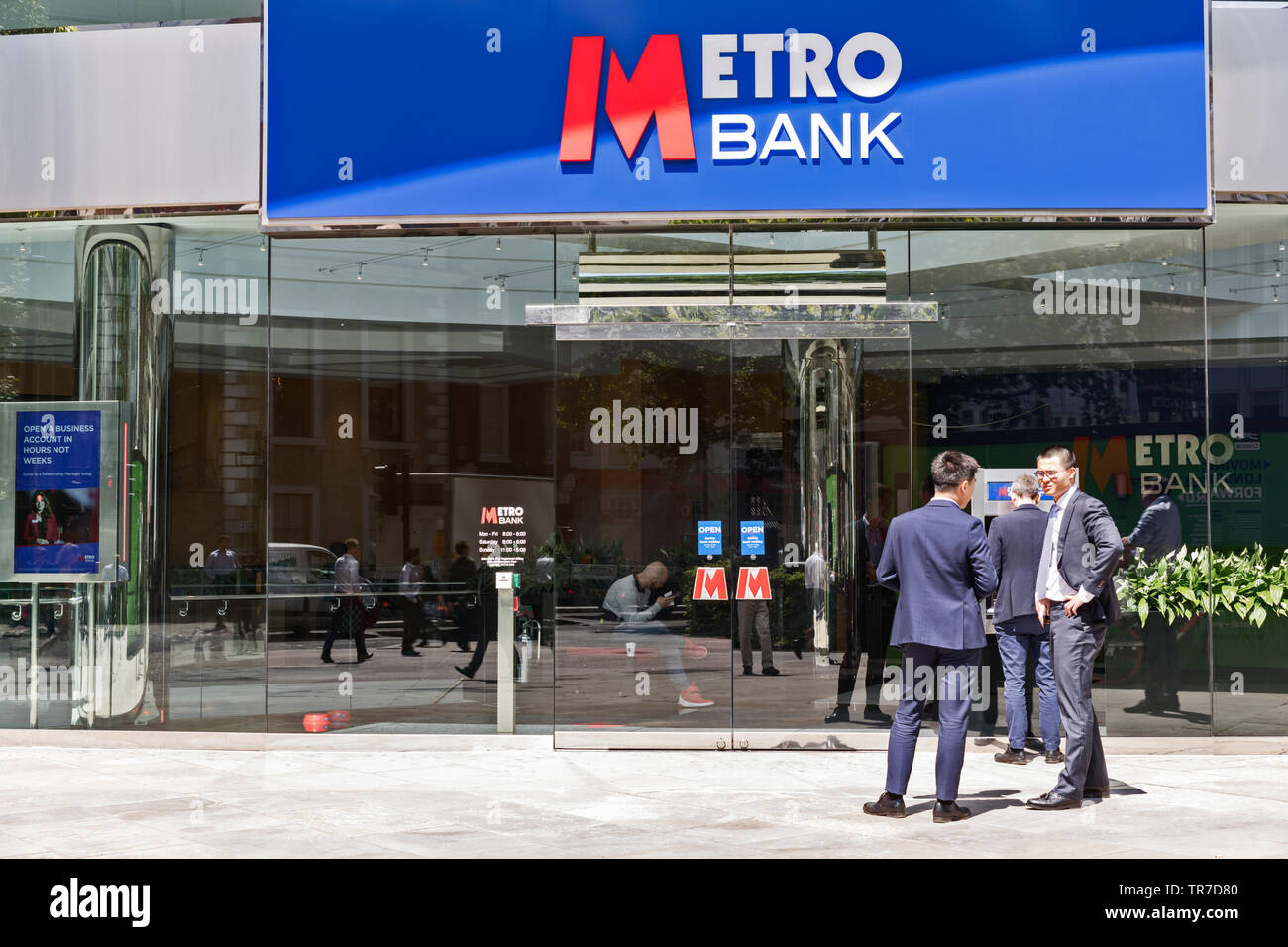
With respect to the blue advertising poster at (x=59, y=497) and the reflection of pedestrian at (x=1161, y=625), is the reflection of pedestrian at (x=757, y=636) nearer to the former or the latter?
the reflection of pedestrian at (x=1161, y=625)

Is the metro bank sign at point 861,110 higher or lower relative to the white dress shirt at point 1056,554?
higher

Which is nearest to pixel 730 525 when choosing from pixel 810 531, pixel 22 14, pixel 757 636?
pixel 810 531

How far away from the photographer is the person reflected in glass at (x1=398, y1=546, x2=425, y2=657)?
34.5 feet

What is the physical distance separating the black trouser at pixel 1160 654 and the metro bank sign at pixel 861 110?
Result: 2976 millimetres

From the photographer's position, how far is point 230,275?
34.5 ft

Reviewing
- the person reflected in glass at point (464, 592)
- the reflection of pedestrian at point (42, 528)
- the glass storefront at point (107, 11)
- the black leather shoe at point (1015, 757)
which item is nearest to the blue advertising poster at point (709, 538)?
the person reflected in glass at point (464, 592)

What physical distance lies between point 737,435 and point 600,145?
231 centimetres

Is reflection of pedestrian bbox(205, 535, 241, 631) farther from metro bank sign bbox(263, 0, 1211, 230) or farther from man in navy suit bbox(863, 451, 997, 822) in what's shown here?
man in navy suit bbox(863, 451, 997, 822)

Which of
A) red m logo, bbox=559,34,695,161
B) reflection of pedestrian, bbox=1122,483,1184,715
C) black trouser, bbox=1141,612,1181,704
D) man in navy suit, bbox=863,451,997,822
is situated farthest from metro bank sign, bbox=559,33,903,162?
black trouser, bbox=1141,612,1181,704

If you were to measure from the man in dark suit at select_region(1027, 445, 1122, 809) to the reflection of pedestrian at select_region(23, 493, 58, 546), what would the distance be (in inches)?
290

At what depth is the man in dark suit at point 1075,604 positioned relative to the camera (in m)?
7.25
